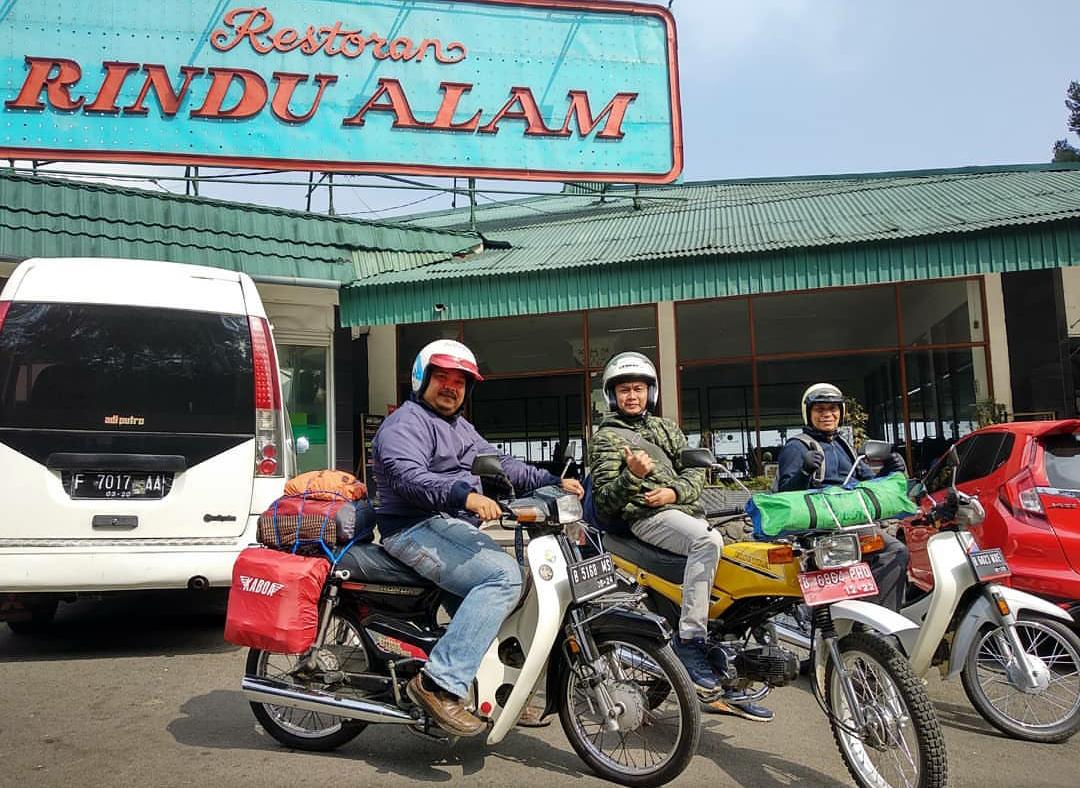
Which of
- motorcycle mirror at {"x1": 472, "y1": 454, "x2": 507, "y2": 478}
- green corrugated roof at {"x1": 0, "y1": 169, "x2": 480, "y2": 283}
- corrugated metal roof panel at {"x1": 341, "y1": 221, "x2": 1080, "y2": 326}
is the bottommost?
motorcycle mirror at {"x1": 472, "y1": 454, "x2": 507, "y2": 478}

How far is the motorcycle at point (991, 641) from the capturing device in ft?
14.1

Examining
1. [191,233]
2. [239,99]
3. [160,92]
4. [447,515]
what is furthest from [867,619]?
[160,92]

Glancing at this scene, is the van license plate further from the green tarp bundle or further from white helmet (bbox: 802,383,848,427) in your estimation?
white helmet (bbox: 802,383,848,427)

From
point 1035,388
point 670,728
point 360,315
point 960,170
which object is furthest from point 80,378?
point 960,170

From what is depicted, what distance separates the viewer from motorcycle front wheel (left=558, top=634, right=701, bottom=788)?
3.47m

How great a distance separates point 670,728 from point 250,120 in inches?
519

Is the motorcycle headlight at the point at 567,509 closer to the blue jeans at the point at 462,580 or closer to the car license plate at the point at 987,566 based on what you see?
the blue jeans at the point at 462,580

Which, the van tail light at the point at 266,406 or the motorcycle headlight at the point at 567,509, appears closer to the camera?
the motorcycle headlight at the point at 567,509

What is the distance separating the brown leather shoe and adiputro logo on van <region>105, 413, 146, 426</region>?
118 inches

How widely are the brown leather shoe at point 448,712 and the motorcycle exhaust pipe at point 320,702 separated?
0.20 metres

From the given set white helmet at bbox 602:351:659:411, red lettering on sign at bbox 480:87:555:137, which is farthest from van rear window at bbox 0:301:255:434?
red lettering on sign at bbox 480:87:555:137

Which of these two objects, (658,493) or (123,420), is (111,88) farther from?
(658,493)

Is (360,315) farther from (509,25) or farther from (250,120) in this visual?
(509,25)

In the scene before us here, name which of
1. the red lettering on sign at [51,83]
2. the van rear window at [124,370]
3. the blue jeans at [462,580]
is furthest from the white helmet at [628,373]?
→ the red lettering on sign at [51,83]
